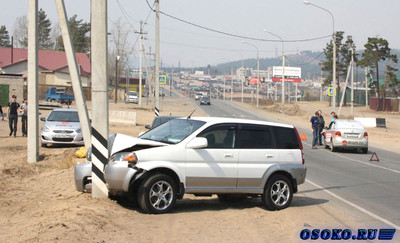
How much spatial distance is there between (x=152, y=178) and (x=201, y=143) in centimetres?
105

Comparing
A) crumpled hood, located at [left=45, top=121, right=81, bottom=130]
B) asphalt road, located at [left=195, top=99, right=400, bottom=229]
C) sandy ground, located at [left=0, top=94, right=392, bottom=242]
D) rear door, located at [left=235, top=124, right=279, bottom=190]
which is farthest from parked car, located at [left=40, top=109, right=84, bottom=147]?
rear door, located at [left=235, top=124, right=279, bottom=190]

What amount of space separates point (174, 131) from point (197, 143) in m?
0.84

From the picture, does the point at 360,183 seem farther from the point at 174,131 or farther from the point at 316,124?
the point at 316,124

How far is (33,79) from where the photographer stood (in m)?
17.7

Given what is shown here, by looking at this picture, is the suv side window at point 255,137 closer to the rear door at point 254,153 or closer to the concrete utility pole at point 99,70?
the rear door at point 254,153

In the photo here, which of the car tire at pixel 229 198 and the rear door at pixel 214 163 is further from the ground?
the rear door at pixel 214 163

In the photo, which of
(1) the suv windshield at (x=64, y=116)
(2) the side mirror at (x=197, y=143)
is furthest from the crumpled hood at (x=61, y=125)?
(2) the side mirror at (x=197, y=143)

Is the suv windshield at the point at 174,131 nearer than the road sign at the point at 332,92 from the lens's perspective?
Yes

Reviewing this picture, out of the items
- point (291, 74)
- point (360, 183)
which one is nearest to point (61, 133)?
point (360, 183)

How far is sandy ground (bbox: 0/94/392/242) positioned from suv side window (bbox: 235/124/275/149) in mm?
1259

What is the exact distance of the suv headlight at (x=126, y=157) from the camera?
29.8 feet

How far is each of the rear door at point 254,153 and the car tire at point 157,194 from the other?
1389 mm

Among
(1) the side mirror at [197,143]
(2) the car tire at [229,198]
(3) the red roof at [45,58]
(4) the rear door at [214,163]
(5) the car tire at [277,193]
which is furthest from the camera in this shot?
(3) the red roof at [45,58]

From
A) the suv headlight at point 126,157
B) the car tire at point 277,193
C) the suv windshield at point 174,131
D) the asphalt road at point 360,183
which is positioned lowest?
the asphalt road at point 360,183
